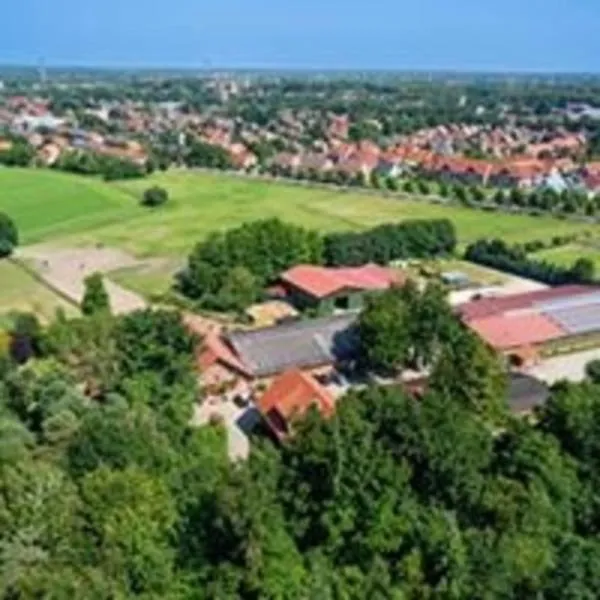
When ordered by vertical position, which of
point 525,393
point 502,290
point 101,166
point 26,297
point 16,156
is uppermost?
point 525,393

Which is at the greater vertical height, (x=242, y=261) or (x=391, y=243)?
(x=242, y=261)

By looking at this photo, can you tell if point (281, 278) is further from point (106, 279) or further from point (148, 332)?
point (148, 332)

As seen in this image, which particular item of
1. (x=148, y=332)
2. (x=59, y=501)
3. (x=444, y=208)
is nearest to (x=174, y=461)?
(x=59, y=501)

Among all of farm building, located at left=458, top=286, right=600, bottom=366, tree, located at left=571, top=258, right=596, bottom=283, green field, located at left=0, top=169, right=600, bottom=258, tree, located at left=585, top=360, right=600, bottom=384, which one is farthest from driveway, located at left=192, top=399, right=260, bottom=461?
green field, located at left=0, top=169, right=600, bottom=258

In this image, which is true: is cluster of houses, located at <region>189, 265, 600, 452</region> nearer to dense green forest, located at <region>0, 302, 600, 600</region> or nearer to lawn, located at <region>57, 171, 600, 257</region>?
dense green forest, located at <region>0, 302, 600, 600</region>

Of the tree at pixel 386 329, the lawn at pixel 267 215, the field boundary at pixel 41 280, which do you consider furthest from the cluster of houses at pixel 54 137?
the tree at pixel 386 329

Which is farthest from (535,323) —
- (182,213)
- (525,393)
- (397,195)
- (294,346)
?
(397,195)

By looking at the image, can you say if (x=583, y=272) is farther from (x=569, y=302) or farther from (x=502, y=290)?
(x=569, y=302)

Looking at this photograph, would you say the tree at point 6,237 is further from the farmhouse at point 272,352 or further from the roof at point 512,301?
the roof at point 512,301
